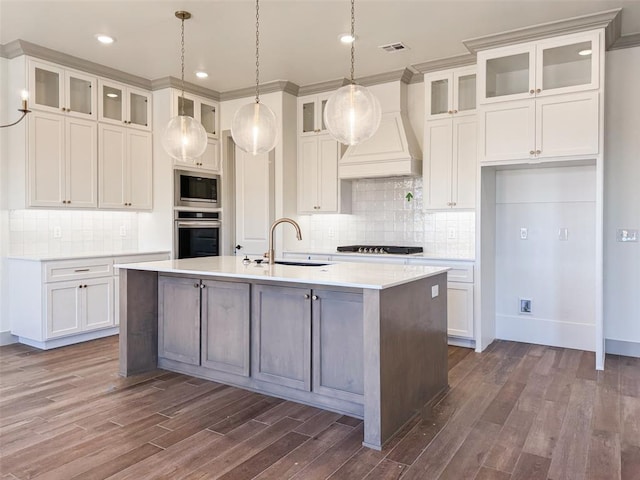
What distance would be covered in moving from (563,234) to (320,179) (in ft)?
8.94

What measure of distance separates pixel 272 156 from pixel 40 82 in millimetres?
2514

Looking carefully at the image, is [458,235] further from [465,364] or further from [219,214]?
[219,214]

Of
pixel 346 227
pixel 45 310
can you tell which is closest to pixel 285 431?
pixel 45 310

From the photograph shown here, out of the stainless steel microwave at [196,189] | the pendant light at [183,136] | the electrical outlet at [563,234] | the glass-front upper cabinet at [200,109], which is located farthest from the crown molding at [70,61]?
the electrical outlet at [563,234]

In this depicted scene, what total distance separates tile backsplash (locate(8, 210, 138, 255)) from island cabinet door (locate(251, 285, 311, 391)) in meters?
2.89

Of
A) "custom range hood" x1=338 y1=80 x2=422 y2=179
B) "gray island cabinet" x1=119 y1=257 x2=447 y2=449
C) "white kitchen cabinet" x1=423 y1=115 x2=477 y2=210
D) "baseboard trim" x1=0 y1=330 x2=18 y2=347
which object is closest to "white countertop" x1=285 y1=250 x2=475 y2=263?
"white kitchen cabinet" x1=423 y1=115 x2=477 y2=210

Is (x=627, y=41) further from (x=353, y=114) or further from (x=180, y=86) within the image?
(x=180, y=86)

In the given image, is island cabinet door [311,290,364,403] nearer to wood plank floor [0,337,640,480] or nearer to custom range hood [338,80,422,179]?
wood plank floor [0,337,640,480]

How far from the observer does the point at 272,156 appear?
579 centimetres

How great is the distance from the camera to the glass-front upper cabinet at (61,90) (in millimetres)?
4484

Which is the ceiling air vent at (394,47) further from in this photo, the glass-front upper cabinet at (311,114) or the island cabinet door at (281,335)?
the island cabinet door at (281,335)

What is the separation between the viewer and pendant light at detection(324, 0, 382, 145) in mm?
3049

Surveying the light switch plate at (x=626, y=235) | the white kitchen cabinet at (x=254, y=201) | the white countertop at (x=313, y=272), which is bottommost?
the white countertop at (x=313, y=272)

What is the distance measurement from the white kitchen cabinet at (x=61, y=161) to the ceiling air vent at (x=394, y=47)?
10.3 ft
